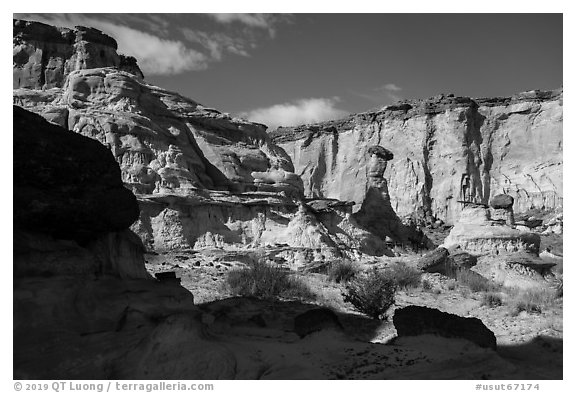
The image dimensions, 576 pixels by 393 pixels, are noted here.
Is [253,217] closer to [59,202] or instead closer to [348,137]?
[59,202]

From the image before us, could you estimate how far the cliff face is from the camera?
68875mm

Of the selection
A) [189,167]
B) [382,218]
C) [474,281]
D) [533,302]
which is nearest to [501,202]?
[474,281]

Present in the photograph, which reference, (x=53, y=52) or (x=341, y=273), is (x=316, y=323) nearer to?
(x=341, y=273)

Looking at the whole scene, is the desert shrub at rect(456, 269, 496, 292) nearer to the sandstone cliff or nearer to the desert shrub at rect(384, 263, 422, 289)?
the desert shrub at rect(384, 263, 422, 289)

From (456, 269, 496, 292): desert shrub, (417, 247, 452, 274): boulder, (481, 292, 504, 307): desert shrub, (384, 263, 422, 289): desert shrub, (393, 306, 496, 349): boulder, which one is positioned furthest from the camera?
(417, 247, 452, 274): boulder

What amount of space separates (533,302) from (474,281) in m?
5.15

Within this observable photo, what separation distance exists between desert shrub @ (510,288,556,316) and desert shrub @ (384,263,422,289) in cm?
364

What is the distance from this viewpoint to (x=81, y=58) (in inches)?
1331

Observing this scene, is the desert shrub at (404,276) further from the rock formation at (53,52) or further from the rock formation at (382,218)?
the rock formation at (53,52)

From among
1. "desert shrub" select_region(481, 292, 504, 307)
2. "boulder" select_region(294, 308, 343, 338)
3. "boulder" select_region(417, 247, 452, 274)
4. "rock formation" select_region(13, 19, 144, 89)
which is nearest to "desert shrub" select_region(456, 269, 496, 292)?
"boulder" select_region(417, 247, 452, 274)

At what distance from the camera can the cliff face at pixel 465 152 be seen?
6888 centimetres

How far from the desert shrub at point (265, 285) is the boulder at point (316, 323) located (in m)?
5.81

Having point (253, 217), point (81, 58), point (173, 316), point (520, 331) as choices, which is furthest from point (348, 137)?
point (173, 316)

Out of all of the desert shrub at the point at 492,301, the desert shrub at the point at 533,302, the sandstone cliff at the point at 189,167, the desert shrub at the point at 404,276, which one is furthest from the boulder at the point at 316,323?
the sandstone cliff at the point at 189,167
